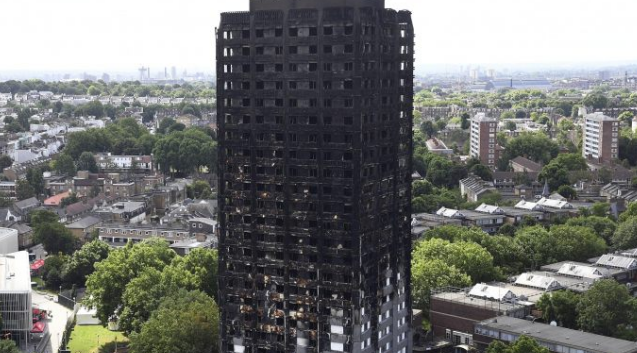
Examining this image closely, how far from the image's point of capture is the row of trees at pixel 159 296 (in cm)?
5566

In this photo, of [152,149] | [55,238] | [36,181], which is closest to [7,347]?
[55,238]

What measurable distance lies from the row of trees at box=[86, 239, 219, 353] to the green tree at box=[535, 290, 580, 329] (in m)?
21.7

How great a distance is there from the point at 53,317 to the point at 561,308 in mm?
38348

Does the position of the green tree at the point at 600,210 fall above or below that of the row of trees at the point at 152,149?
below

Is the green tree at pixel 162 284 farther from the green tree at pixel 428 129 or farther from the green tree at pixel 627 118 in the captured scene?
the green tree at pixel 627 118

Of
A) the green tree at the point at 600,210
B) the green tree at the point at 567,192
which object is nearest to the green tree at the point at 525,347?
the green tree at the point at 600,210

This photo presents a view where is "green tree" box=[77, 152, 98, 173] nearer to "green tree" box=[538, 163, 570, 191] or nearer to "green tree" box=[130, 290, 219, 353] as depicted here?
"green tree" box=[538, 163, 570, 191]

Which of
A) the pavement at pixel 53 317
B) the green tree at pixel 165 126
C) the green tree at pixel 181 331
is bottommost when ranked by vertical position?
the pavement at pixel 53 317

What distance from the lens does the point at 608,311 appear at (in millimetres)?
57844

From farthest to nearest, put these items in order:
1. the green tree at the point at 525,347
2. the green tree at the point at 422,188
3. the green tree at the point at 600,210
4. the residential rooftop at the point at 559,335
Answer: the green tree at the point at 422,188, the green tree at the point at 600,210, the residential rooftop at the point at 559,335, the green tree at the point at 525,347

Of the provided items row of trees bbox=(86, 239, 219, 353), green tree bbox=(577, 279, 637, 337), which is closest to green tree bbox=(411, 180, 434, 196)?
row of trees bbox=(86, 239, 219, 353)

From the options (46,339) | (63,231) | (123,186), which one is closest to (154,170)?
(123,186)

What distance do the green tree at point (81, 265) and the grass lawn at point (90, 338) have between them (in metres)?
11.1

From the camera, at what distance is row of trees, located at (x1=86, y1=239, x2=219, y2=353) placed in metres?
55.7
